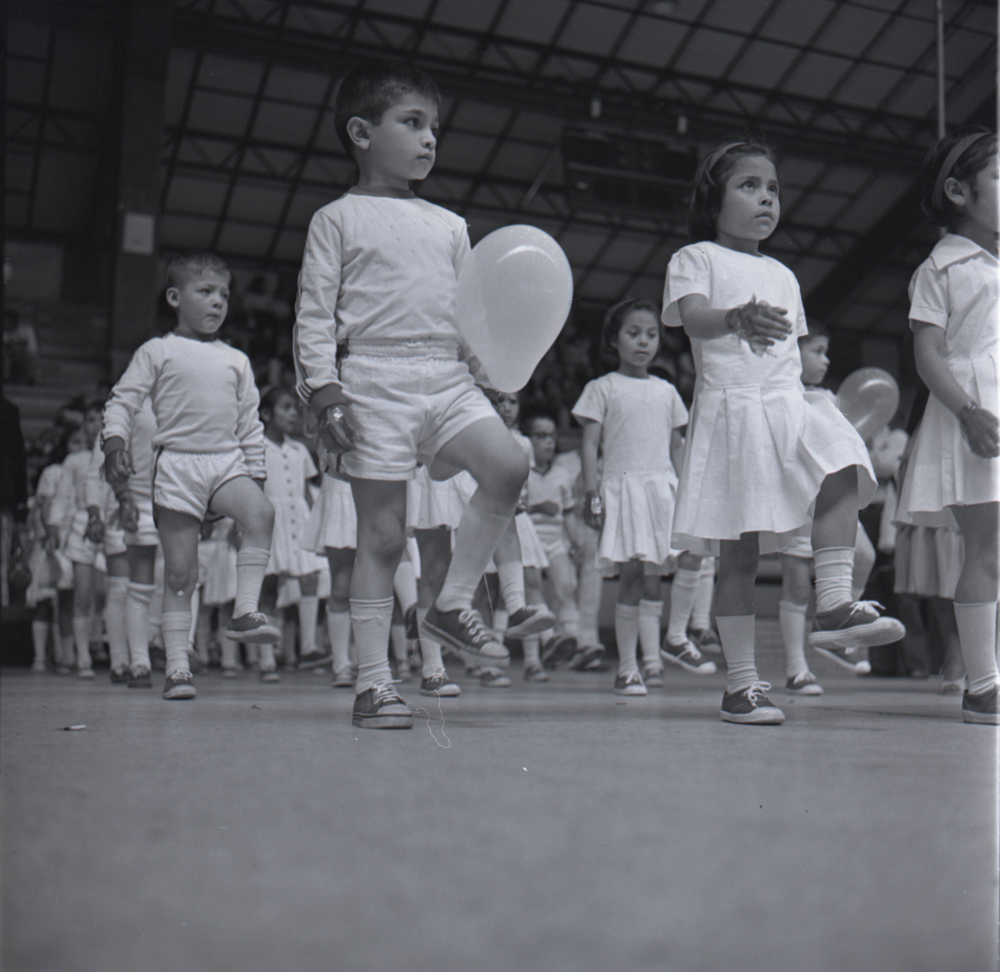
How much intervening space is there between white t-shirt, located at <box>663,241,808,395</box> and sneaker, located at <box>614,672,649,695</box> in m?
1.45

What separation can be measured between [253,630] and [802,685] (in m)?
2.10

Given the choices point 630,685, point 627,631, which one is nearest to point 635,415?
point 627,631

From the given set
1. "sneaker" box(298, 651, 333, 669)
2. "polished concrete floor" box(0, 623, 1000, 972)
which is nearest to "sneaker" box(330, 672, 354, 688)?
"sneaker" box(298, 651, 333, 669)

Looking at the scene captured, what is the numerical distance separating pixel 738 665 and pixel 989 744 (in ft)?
2.40

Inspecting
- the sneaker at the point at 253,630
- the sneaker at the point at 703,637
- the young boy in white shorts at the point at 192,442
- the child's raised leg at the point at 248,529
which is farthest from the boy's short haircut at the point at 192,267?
the sneaker at the point at 703,637

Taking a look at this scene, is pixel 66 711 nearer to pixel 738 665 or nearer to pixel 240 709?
pixel 240 709

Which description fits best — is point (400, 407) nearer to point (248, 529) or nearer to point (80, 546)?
point (248, 529)

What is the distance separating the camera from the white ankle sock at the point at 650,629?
4.64 metres

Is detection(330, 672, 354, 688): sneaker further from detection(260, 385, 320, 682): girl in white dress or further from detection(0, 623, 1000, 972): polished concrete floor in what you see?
detection(0, 623, 1000, 972): polished concrete floor

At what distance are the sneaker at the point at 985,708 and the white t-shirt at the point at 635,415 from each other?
7.06 feet

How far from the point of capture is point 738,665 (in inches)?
103

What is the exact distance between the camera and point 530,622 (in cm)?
239

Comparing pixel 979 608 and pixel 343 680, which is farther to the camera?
pixel 343 680

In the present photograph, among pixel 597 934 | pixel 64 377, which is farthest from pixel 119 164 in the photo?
pixel 597 934
